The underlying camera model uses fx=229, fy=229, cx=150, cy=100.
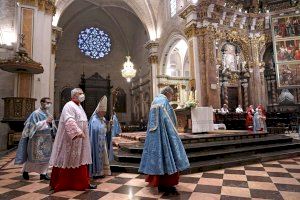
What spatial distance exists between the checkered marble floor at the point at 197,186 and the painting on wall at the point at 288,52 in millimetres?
10923

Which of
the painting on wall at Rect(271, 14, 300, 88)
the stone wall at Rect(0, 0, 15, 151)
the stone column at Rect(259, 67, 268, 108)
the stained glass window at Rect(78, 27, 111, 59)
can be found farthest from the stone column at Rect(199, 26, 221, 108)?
the stained glass window at Rect(78, 27, 111, 59)

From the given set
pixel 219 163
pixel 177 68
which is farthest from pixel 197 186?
pixel 177 68

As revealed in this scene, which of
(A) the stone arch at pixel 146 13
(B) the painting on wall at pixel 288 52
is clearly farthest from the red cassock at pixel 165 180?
(A) the stone arch at pixel 146 13

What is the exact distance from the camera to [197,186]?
3438mm

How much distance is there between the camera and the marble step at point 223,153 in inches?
190

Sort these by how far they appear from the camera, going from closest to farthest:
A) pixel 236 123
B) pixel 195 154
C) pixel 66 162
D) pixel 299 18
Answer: pixel 66 162
pixel 195 154
pixel 236 123
pixel 299 18

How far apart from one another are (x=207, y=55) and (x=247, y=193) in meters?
→ 10.4

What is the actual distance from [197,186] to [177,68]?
17.2m

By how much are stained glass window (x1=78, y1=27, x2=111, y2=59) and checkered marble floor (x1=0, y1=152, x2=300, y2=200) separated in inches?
745

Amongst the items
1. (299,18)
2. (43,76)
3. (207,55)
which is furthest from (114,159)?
(299,18)

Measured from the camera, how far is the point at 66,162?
3275 millimetres

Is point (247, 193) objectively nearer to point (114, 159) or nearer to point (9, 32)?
point (114, 159)

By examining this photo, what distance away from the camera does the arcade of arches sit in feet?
31.8

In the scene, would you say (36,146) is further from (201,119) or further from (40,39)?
(40,39)
